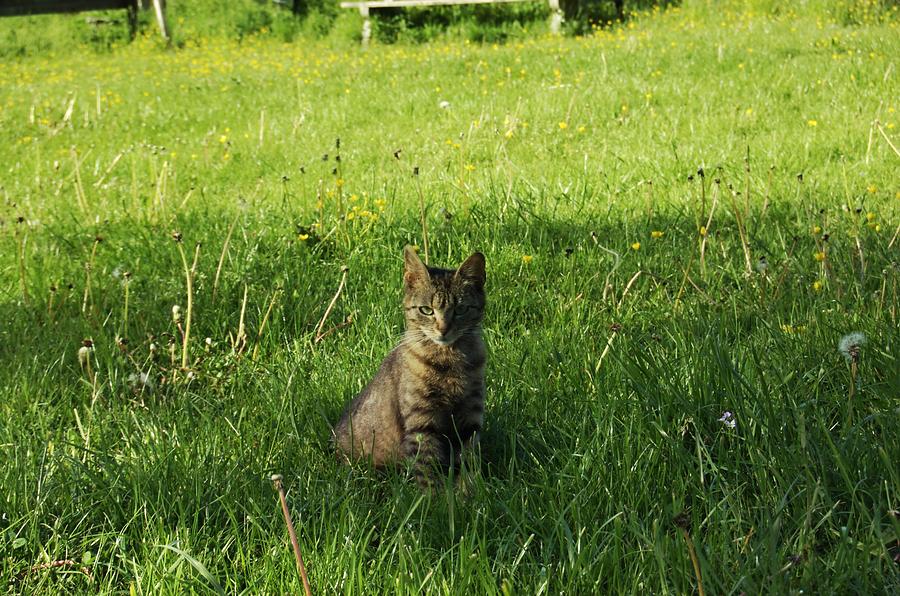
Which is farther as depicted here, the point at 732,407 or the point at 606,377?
the point at 606,377

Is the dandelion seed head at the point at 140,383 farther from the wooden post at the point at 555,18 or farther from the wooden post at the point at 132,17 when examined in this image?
the wooden post at the point at 132,17

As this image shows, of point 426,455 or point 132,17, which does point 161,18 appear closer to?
point 132,17

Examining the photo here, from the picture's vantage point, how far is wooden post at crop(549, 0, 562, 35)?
13.9 m

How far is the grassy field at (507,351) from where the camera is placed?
2426 mm

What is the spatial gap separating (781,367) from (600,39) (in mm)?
9926

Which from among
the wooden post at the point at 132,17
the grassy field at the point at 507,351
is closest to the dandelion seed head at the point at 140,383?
the grassy field at the point at 507,351

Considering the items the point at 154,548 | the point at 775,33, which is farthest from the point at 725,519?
the point at 775,33

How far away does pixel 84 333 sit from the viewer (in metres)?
4.19

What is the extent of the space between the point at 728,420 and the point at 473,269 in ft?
3.39

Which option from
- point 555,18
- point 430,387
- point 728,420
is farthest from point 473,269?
point 555,18

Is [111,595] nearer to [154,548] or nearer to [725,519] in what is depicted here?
[154,548]

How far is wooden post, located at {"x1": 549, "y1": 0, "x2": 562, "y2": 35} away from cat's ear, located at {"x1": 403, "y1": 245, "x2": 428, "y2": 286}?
11.2 m

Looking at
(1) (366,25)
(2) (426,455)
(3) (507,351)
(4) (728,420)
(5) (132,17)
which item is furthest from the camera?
(5) (132,17)

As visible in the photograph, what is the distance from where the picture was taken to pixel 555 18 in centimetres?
1405
